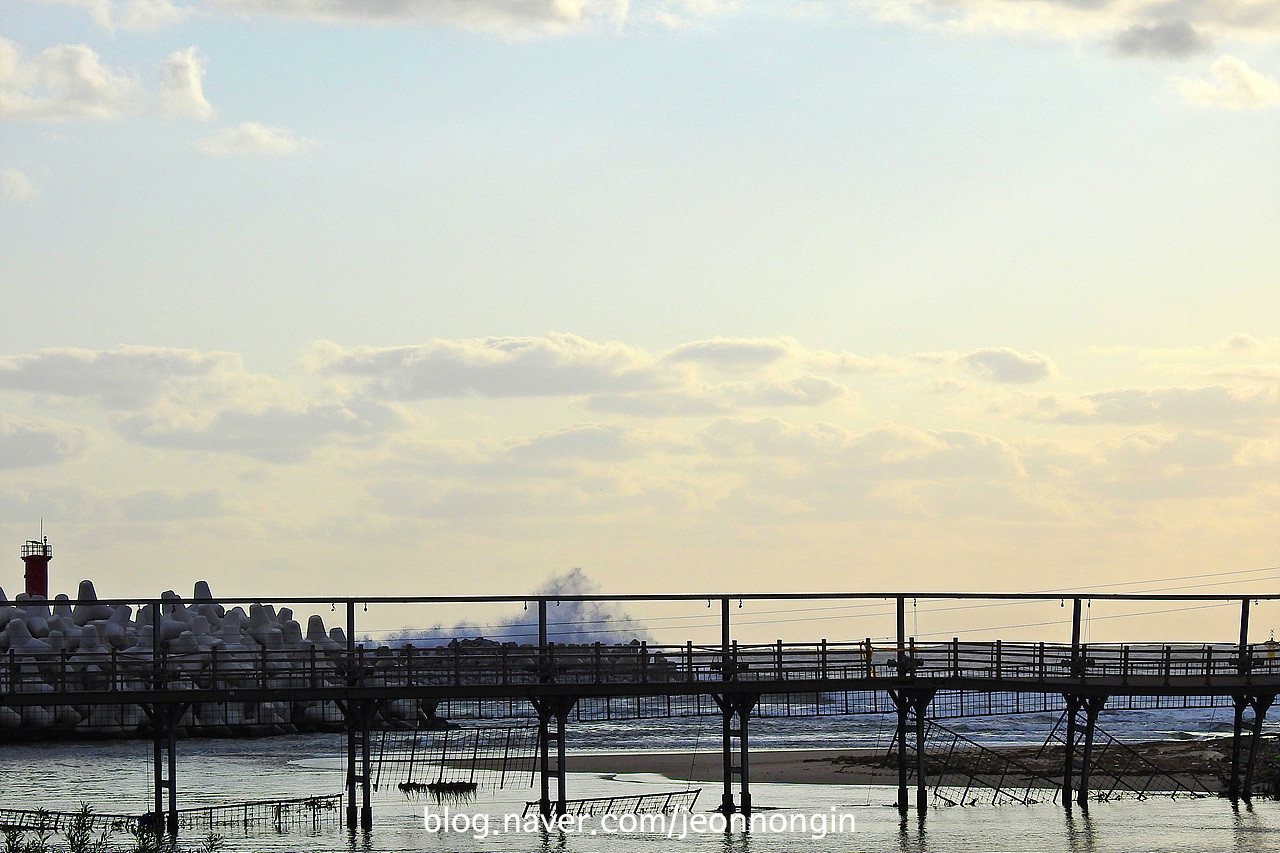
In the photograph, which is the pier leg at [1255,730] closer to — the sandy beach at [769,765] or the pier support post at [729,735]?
the pier support post at [729,735]

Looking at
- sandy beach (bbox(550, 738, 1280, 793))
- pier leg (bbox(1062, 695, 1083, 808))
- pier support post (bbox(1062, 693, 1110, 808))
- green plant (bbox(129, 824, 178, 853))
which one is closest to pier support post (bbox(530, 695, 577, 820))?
green plant (bbox(129, 824, 178, 853))

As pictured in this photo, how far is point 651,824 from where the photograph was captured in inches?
1633

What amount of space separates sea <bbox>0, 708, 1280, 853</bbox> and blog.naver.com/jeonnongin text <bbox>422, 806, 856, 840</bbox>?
0.17 feet

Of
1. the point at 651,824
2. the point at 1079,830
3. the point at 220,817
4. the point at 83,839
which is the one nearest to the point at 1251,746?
the point at 1079,830

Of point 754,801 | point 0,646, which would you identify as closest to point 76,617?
point 0,646

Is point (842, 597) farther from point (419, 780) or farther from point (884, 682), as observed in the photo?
point (419, 780)

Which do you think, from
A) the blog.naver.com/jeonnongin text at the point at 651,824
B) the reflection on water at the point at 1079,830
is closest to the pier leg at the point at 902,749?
the blog.naver.com/jeonnongin text at the point at 651,824

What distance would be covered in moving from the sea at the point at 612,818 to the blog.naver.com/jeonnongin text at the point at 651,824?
0.17ft

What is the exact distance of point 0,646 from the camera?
7944cm

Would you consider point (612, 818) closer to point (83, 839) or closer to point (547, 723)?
point (547, 723)

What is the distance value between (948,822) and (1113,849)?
18.8ft

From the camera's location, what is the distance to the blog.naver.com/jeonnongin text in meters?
39.6

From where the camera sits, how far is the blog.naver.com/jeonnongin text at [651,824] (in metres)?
39.6

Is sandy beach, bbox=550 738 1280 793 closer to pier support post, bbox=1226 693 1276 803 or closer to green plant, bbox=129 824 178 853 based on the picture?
pier support post, bbox=1226 693 1276 803
